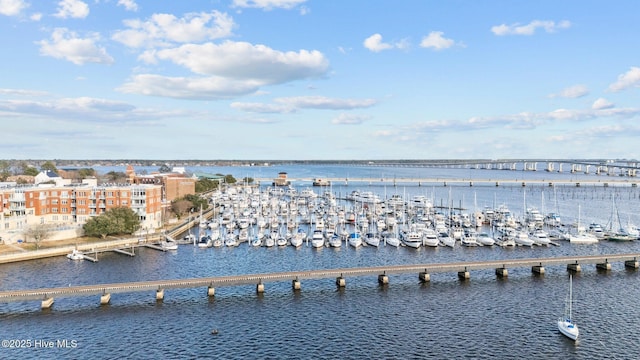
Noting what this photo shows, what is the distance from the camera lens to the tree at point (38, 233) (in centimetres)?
5912

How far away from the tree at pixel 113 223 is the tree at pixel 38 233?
462 cm

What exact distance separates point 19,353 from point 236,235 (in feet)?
139

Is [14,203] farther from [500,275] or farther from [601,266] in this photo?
[601,266]

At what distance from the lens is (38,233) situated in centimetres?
5916

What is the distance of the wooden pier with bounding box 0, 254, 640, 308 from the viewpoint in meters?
38.8

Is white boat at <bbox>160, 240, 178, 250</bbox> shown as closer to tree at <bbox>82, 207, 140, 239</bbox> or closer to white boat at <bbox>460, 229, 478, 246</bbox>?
tree at <bbox>82, 207, 140, 239</bbox>

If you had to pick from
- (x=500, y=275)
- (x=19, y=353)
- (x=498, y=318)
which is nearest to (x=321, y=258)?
(x=500, y=275)

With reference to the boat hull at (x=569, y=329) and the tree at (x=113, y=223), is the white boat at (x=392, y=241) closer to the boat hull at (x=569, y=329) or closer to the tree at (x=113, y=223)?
the boat hull at (x=569, y=329)

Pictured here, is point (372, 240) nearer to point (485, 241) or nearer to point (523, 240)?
point (485, 241)

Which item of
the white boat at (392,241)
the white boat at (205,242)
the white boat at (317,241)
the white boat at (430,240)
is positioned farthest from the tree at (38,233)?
the white boat at (430,240)

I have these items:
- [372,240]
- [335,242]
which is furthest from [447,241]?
[335,242]

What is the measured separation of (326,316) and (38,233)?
136ft

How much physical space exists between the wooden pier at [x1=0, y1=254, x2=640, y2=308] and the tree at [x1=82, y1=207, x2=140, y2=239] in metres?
24.6

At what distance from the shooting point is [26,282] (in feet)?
150
